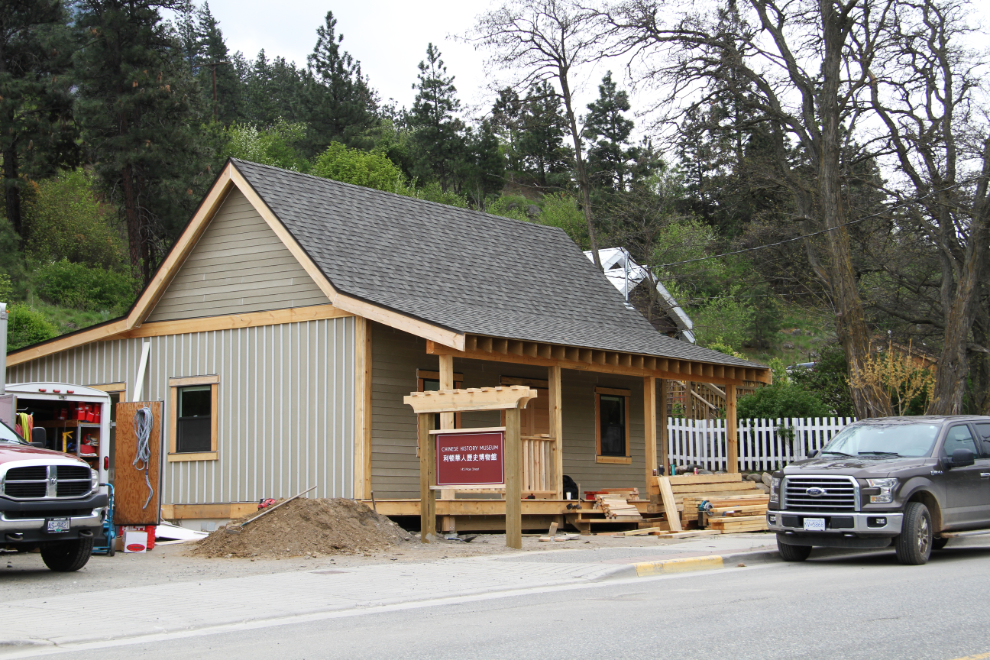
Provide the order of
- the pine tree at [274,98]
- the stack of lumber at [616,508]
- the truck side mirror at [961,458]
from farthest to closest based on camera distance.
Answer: the pine tree at [274,98]
the stack of lumber at [616,508]
the truck side mirror at [961,458]

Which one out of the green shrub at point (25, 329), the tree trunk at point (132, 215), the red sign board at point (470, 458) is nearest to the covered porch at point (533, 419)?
the red sign board at point (470, 458)

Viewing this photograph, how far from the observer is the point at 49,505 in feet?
39.7

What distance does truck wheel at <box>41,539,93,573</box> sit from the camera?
12.8 meters

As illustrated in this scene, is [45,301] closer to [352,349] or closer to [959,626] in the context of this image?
[352,349]

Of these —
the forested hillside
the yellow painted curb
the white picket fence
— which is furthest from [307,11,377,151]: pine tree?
the yellow painted curb

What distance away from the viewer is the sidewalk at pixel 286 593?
343 inches

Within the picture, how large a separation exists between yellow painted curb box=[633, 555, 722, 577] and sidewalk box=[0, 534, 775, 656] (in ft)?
0.54

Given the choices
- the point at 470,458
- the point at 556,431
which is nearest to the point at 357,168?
the point at 556,431

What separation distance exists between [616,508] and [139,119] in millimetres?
27015

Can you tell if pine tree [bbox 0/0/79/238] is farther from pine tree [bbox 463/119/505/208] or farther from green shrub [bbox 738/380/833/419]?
pine tree [bbox 463/119/505/208]

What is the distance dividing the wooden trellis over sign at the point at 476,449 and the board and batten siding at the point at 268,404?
2.58 metres

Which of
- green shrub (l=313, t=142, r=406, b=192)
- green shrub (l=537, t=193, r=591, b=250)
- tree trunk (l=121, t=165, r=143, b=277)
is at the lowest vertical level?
tree trunk (l=121, t=165, r=143, b=277)

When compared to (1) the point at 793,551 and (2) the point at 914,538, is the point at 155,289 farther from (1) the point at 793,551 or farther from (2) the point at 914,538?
(2) the point at 914,538

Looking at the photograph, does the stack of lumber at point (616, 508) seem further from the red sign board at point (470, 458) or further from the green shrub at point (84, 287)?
the green shrub at point (84, 287)
